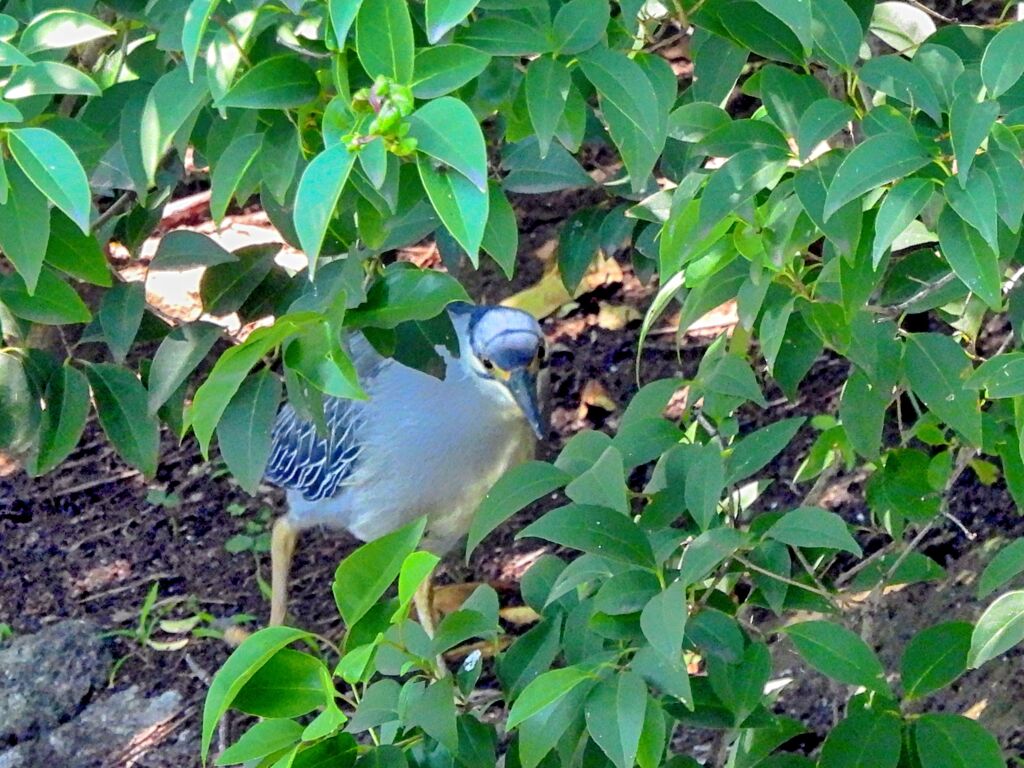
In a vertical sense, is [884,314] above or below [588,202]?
above

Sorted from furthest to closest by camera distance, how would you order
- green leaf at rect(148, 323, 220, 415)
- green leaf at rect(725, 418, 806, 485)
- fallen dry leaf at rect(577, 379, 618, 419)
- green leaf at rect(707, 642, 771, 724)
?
fallen dry leaf at rect(577, 379, 618, 419)
green leaf at rect(148, 323, 220, 415)
green leaf at rect(725, 418, 806, 485)
green leaf at rect(707, 642, 771, 724)

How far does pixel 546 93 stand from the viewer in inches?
58.0

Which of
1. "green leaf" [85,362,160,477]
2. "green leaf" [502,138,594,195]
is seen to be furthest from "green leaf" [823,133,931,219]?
"green leaf" [85,362,160,477]

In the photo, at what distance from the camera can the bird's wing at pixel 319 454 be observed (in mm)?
3721

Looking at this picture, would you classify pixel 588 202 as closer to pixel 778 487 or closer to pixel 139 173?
pixel 778 487

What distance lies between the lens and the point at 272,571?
3.95 meters

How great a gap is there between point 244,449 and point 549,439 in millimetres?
2409

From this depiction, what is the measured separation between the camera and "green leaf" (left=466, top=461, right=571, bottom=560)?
5.86ft

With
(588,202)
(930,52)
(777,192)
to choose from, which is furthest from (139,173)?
(588,202)

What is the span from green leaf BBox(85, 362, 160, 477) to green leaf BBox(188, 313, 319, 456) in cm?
73

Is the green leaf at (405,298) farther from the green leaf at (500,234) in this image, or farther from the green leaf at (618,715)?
the green leaf at (618,715)

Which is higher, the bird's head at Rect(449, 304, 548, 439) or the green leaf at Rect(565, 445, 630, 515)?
the green leaf at Rect(565, 445, 630, 515)

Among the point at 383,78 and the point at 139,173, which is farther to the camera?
the point at 139,173

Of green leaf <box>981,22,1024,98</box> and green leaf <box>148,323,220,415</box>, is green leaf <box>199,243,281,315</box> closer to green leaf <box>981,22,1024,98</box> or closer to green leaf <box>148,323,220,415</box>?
green leaf <box>148,323,220,415</box>
